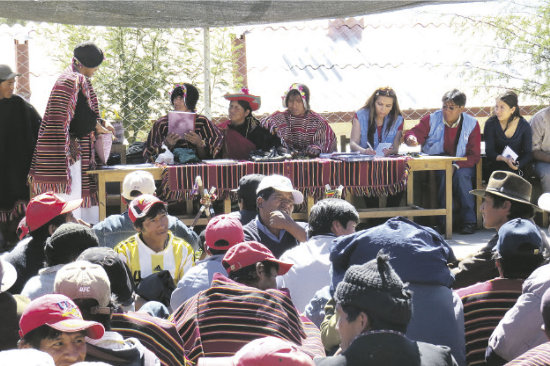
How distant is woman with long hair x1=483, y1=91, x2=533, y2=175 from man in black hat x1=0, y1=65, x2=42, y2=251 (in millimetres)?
4652

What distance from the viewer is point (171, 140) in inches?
307

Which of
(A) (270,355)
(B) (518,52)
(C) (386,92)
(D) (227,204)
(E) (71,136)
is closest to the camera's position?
(A) (270,355)

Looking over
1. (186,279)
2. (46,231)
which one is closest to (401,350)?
(186,279)

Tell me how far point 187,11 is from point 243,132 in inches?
54.1

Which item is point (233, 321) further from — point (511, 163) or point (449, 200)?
point (511, 163)

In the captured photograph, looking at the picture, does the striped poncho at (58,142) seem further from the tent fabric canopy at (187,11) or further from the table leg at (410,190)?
the table leg at (410,190)

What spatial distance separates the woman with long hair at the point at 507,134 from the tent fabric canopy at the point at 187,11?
4.71ft

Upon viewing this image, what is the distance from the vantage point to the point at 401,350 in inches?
92.0

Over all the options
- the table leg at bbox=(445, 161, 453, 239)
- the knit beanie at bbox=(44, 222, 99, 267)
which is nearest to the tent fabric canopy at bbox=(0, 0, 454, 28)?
the table leg at bbox=(445, 161, 453, 239)

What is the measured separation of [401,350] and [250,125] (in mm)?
6150

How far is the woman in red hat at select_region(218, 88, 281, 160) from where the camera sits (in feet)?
26.9

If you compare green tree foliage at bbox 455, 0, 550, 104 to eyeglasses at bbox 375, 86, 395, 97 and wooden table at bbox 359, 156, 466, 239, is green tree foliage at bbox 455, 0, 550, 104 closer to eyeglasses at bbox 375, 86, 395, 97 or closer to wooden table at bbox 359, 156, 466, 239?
eyeglasses at bbox 375, 86, 395, 97

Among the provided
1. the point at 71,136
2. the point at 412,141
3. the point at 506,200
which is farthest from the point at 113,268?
the point at 412,141

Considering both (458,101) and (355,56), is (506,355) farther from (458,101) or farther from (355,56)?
(355,56)
